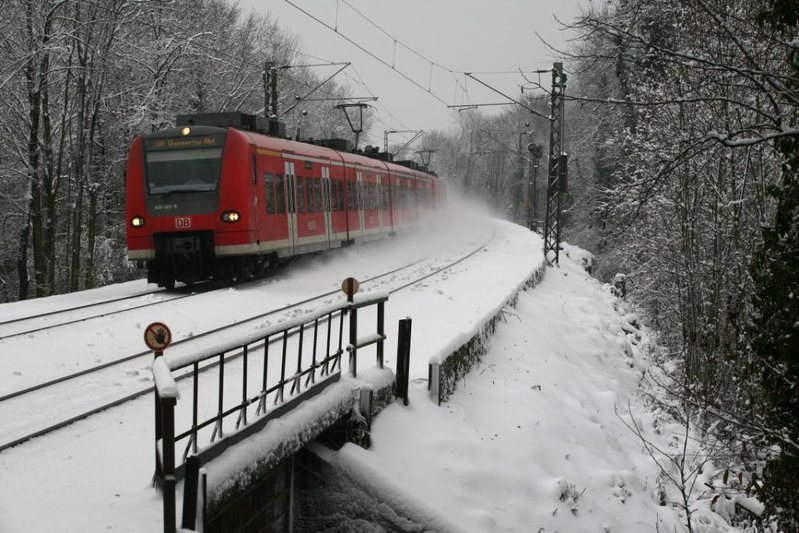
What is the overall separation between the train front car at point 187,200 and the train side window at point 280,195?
1.33 meters

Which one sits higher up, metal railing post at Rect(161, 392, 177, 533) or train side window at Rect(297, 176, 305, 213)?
train side window at Rect(297, 176, 305, 213)

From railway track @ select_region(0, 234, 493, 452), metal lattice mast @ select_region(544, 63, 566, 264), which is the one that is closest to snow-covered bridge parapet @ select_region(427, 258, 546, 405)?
railway track @ select_region(0, 234, 493, 452)

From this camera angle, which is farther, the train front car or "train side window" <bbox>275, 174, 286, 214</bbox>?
"train side window" <bbox>275, 174, 286, 214</bbox>

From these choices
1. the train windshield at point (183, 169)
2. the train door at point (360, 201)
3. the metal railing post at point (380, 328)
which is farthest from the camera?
the train door at point (360, 201)

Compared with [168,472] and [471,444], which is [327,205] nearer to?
[471,444]

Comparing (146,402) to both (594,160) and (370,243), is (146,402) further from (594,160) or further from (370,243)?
(594,160)

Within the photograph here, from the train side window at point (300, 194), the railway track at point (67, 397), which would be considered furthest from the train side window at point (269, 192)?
the railway track at point (67, 397)

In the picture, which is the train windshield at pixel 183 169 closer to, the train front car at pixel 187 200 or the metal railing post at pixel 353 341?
the train front car at pixel 187 200

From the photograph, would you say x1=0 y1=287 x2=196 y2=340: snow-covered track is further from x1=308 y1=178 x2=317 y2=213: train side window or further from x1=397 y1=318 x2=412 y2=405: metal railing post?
x1=397 y1=318 x2=412 y2=405: metal railing post

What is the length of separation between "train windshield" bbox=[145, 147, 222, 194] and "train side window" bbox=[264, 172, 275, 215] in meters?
1.11

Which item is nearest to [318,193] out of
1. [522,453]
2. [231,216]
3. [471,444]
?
[231,216]

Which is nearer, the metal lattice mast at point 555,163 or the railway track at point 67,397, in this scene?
the railway track at point 67,397

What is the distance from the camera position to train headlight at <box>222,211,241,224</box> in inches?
551

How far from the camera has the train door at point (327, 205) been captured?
723 inches
